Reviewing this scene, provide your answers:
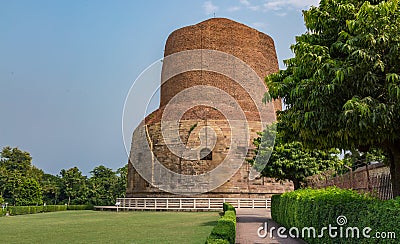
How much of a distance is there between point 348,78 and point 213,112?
20.8 metres

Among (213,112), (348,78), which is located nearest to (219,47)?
(213,112)

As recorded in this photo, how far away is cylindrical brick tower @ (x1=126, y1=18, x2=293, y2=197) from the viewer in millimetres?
24812

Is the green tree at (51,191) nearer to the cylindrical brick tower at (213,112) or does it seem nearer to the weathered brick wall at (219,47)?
the cylindrical brick tower at (213,112)

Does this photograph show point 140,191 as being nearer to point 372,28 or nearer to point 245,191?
point 245,191

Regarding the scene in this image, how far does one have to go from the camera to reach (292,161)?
1452cm

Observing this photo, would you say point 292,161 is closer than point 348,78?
No

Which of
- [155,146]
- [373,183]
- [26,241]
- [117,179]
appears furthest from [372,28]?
[117,179]

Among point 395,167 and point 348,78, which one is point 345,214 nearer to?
point 348,78

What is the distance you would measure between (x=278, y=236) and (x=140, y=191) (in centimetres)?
1819

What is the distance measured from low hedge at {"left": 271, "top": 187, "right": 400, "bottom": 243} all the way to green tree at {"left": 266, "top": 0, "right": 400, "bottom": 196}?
1.00 meters

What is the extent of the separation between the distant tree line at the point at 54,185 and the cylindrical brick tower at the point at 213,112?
11.4m

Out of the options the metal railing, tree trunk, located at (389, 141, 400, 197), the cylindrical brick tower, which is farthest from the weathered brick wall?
tree trunk, located at (389, 141, 400, 197)

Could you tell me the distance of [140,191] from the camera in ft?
87.5

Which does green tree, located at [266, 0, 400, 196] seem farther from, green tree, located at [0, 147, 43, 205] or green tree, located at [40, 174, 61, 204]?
green tree, located at [40, 174, 61, 204]
